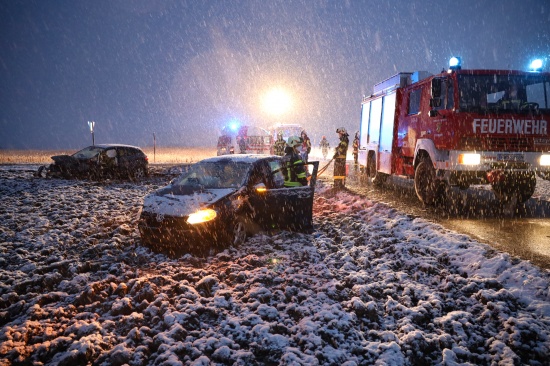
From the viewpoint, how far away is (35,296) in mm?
4105

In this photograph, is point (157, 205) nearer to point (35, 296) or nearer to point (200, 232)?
point (200, 232)

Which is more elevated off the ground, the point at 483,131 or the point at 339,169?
the point at 483,131

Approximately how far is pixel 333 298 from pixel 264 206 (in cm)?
227

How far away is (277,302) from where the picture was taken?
3953 millimetres

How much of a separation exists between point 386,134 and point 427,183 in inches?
118

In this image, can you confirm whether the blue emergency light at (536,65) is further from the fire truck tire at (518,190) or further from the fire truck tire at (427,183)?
the fire truck tire at (427,183)

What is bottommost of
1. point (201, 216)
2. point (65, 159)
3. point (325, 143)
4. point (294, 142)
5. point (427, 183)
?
point (201, 216)

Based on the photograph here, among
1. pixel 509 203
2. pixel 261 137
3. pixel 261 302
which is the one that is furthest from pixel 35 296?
pixel 261 137

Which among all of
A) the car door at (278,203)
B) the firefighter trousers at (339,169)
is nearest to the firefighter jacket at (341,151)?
the firefighter trousers at (339,169)

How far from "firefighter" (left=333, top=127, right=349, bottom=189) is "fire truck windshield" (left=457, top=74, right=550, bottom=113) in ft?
15.1

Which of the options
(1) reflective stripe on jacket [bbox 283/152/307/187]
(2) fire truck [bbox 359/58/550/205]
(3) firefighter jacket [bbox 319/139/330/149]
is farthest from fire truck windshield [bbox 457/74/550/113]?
(3) firefighter jacket [bbox 319/139/330/149]

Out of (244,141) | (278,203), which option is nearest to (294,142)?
(278,203)

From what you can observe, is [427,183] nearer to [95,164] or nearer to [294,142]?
[294,142]

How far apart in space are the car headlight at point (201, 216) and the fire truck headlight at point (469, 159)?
4995 millimetres
